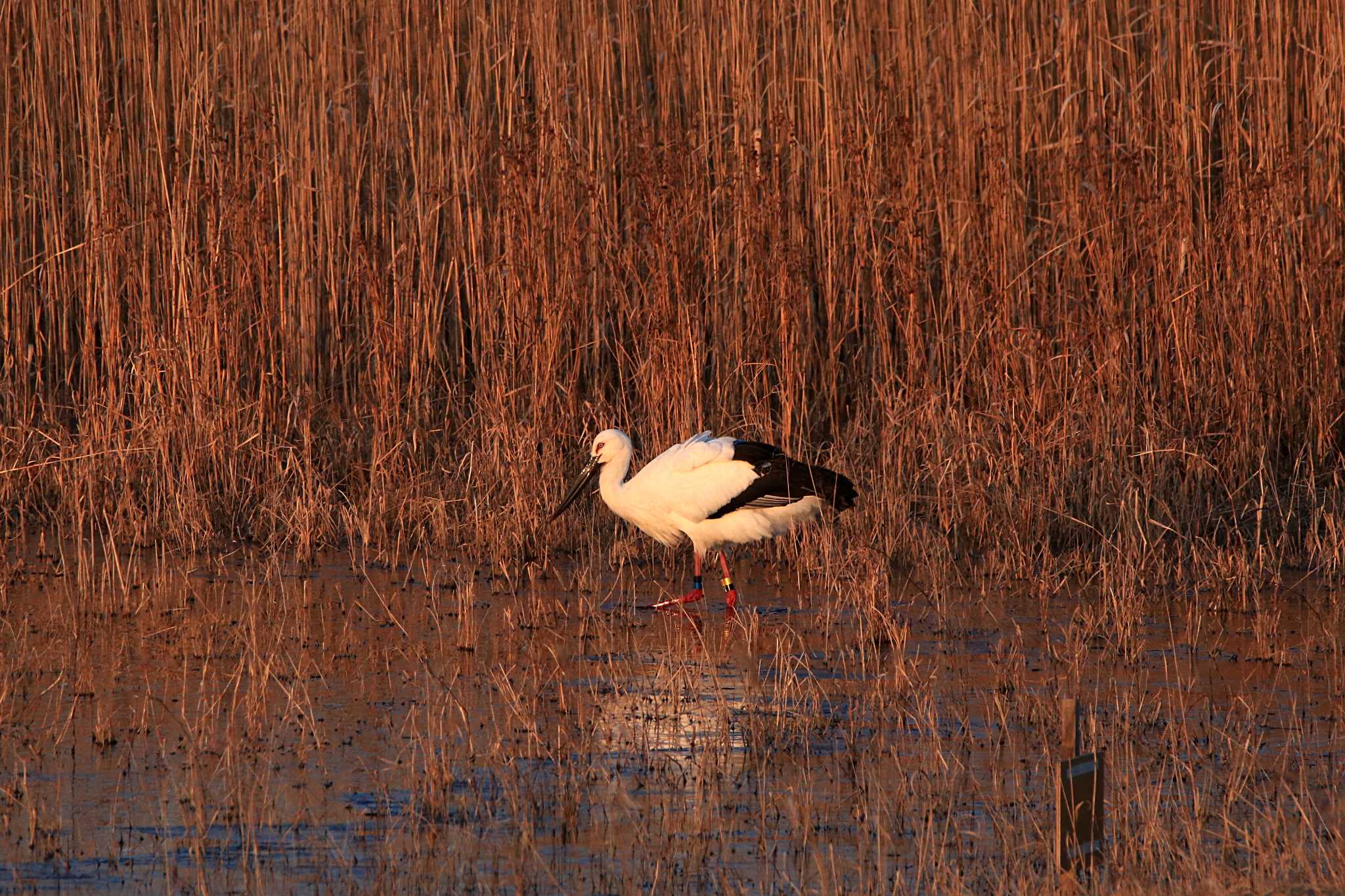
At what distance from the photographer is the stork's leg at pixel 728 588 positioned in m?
7.03

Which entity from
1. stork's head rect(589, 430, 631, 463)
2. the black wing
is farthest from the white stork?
stork's head rect(589, 430, 631, 463)

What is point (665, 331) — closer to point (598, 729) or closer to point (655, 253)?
point (655, 253)

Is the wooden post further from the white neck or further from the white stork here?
the white neck

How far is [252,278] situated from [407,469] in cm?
121

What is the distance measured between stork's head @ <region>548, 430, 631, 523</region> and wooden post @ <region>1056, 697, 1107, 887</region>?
4123 mm

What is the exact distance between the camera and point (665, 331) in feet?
27.5

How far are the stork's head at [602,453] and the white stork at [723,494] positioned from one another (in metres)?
0.18

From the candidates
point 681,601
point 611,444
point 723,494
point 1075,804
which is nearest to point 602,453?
point 611,444

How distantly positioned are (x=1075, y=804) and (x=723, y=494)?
3728 mm

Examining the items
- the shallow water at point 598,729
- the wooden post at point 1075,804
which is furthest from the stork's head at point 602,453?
the wooden post at point 1075,804

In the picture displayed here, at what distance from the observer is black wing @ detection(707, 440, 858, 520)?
7141 mm

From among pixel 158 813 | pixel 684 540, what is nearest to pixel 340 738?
pixel 158 813

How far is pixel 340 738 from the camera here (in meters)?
5.13

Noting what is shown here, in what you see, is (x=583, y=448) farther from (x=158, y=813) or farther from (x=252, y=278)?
(x=158, y=813)
